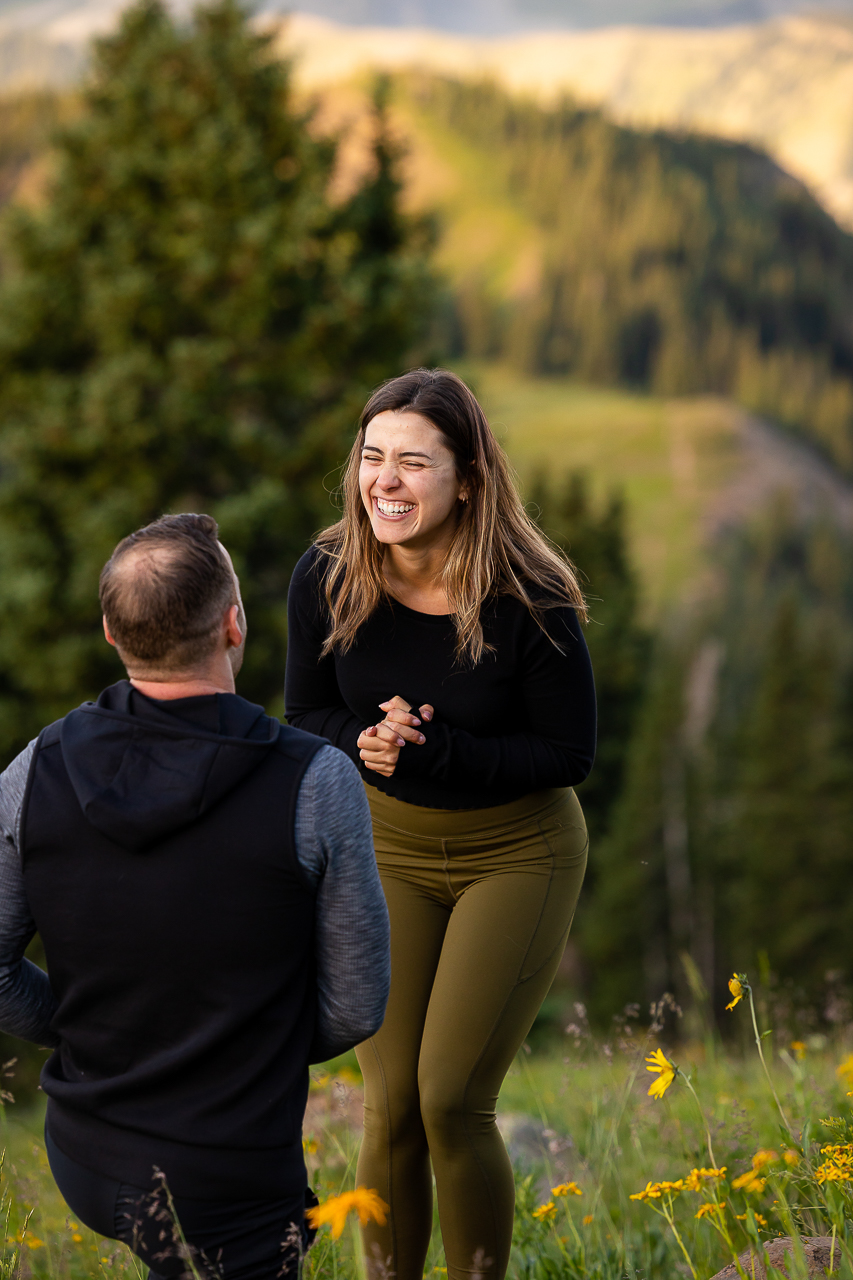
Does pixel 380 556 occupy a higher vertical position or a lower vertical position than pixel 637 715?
higher

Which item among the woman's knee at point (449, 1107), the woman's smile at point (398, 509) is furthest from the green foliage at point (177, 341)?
the woman's knee at point (449, 1107)

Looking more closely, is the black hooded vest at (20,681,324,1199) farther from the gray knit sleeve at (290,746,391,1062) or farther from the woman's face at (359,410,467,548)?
the woman's face at (359,410,467,548)

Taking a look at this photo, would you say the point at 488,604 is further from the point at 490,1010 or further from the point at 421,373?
the point at 490,1010

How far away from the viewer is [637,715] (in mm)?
33125

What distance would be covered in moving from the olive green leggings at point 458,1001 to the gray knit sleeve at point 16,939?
0.99 metres

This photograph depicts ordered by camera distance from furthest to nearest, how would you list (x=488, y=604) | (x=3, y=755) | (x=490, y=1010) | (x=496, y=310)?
(x=496, y=310), (x=3, y=755), (x=488, y=604), (x=490, y=1010)

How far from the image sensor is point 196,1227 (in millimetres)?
1860

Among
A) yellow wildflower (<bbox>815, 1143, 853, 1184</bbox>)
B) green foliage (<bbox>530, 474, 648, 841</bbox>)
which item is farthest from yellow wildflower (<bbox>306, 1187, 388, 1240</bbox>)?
green foliage (<bbox>530, 474, 648, 841</bbox>)

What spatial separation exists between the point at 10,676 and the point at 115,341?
16.3 ft

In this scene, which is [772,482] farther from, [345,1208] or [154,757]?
[345,1208]

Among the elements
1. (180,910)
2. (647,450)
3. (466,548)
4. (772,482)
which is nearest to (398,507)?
(466,548)

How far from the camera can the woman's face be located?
293 centimetres

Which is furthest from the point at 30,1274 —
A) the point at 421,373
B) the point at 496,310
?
the point at 496,310

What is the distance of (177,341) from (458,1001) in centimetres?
1402
